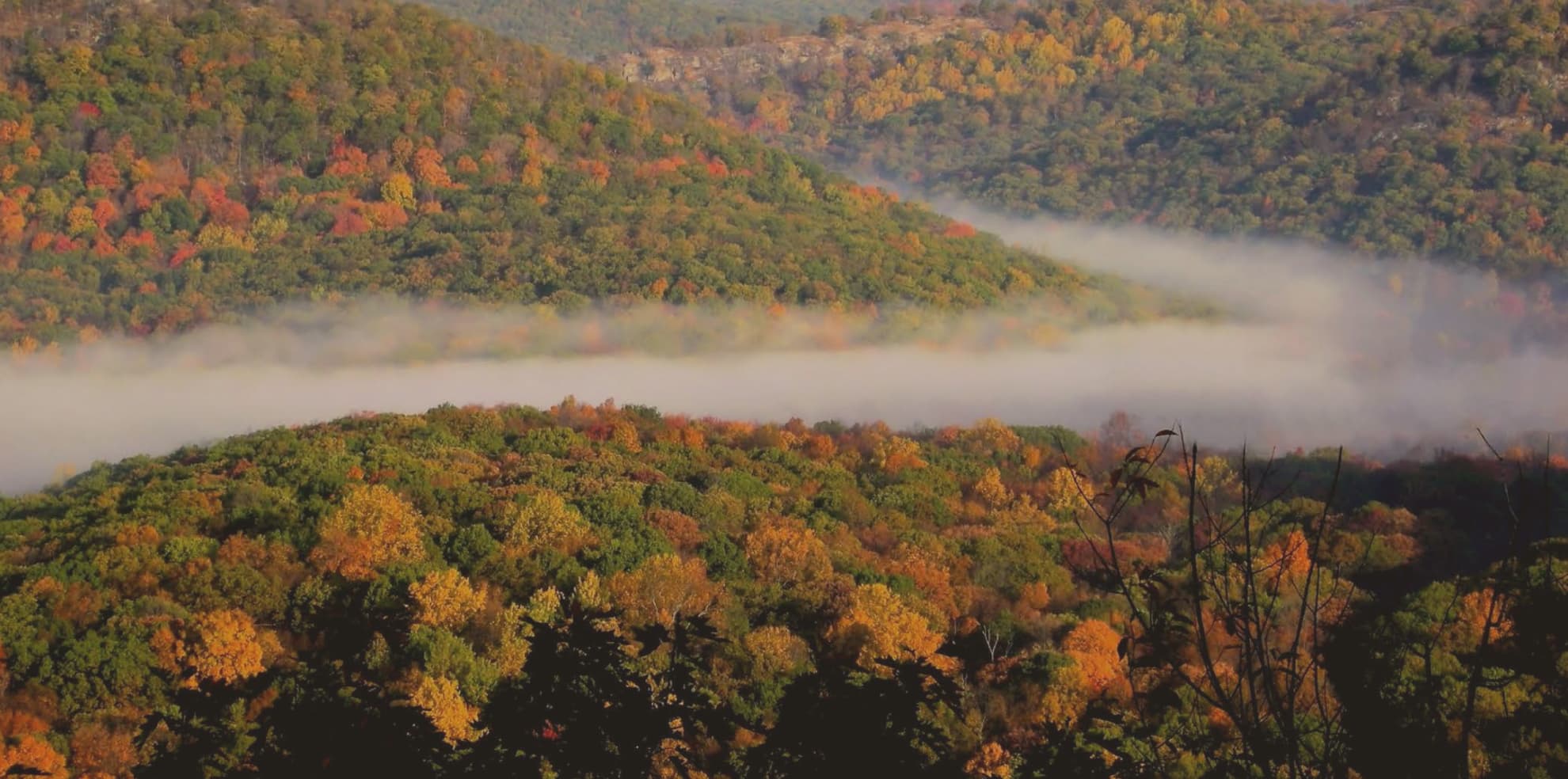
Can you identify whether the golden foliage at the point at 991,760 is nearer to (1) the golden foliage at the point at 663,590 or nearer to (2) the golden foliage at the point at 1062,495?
(1) the golden foliage at the point at 663,590

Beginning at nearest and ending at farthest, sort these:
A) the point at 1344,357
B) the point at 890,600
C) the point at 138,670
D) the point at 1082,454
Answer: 1. the point at 138,670
2. the point at 890,600
3. the point at 1082,454
4. the point at 1344,357

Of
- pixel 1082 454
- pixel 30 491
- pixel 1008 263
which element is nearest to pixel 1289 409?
pixel 1008 263

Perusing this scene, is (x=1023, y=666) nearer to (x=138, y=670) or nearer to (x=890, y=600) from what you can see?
(x=890, y=600)

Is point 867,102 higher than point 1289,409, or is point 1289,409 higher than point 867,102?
point 867,102

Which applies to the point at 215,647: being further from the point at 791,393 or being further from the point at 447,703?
the point at 791,393

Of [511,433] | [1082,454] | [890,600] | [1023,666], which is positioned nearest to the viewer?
[1023,666]

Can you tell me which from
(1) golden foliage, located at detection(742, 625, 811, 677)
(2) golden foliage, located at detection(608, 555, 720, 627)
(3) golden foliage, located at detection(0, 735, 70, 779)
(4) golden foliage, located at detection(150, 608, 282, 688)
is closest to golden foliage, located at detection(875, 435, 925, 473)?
(2) golden foliage, located at detection(608, 555, 720, 627)

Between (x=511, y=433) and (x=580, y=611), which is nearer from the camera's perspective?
(x=580, y=611)
